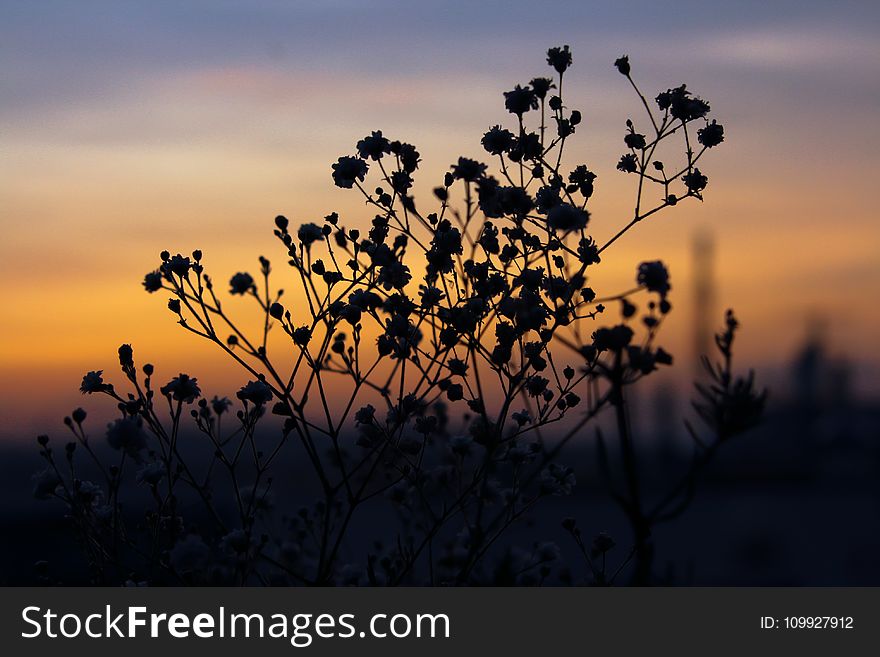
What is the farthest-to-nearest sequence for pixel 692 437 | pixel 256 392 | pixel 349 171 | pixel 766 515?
pixel 766 515
pixel 349 171
pixel 256 392
pixel 692 437

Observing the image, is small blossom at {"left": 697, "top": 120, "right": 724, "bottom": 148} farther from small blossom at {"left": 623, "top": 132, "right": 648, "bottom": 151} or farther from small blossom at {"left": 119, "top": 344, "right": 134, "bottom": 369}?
small blossom at {"left": 119, "top": 344, "right": 134, "bottom": 369}

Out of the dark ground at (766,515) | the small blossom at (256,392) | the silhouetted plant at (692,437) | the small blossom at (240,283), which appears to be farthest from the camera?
the dark ground at (766,515)

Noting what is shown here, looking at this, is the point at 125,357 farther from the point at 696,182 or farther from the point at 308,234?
the point at 696,182

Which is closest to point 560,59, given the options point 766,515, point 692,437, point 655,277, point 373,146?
point 373,146

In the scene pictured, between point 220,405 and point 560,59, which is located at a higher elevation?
point 560,59

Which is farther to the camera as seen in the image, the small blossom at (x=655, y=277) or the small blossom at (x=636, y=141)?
the small blossom at (x=636, y=141)

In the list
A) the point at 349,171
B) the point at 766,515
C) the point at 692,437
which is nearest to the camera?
the point at 692,437

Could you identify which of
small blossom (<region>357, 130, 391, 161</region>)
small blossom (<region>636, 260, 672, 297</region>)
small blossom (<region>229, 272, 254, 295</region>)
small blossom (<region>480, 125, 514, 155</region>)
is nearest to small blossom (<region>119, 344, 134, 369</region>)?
small blossom (<region>229, 272, 254, 295</region>)

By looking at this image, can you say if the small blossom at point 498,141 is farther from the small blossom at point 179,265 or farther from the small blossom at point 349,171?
the small blossom at point 179,265

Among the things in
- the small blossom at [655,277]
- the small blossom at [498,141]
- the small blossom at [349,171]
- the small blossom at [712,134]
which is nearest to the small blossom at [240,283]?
the small blossom at [349,171]

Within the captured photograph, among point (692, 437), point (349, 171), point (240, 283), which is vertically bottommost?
point (692, 437)

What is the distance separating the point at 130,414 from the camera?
523 centimetres
